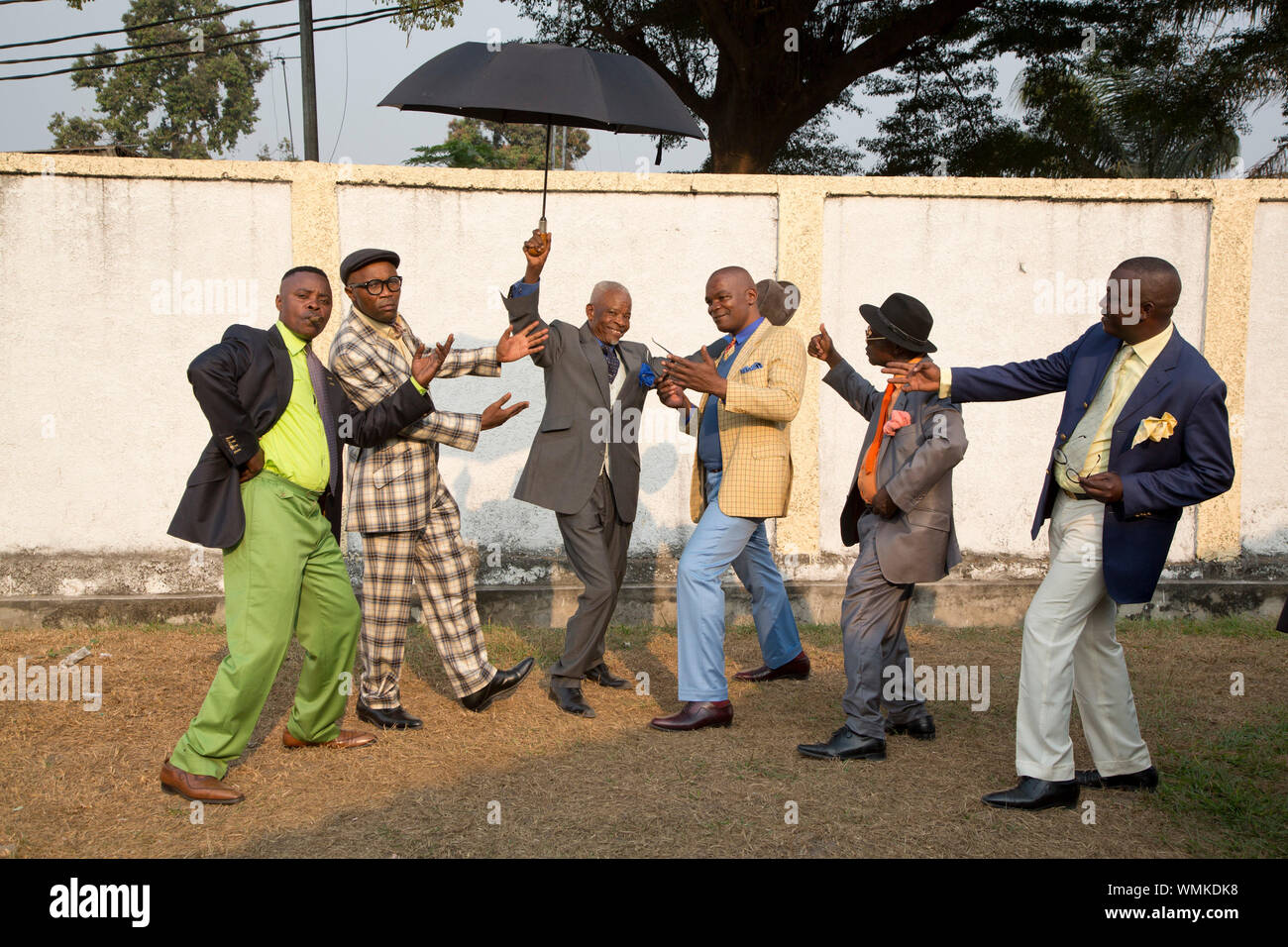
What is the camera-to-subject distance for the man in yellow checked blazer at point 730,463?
5078 mm

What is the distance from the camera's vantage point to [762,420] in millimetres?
5285

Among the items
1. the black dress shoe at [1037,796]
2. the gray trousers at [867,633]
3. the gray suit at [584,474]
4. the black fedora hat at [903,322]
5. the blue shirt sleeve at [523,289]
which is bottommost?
the black dress shoe at [1037,796]

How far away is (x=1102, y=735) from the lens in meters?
4.54

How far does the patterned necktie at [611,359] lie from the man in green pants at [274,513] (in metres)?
1.07

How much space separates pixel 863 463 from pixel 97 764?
143 inches

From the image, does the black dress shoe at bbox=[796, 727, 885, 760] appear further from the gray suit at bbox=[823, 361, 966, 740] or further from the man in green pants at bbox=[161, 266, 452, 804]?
the man in green pants at bbox=[161, 266, 452, 804]

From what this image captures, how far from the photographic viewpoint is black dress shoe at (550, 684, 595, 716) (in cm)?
554

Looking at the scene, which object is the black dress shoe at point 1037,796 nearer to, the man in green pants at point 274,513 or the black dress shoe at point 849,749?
the black dress shoe at point 849,749

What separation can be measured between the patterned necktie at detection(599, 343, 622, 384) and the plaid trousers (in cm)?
106

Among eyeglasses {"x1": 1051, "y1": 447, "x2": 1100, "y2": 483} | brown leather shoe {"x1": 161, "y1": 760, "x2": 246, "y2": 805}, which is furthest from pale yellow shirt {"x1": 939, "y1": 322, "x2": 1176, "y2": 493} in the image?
brown leather shoe {"x1": 161, "y1": 760, "x2": 246, "y2": 805}

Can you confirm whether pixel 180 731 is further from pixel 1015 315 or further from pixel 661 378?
pixel 1015 315

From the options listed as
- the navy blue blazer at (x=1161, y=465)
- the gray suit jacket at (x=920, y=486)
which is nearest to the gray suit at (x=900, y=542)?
the gray suit jacket at (x=920, y=486)

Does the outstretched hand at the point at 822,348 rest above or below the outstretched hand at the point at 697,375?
above

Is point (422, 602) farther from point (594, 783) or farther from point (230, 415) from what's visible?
point (230, 415)
